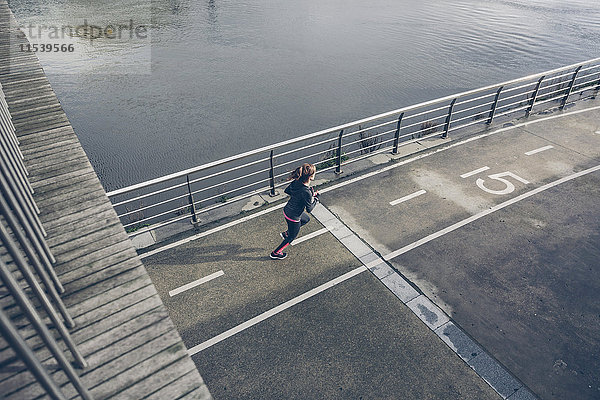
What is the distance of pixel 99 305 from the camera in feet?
13.2

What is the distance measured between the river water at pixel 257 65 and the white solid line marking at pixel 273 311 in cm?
1318

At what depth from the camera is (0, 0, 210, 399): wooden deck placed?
11.1ft

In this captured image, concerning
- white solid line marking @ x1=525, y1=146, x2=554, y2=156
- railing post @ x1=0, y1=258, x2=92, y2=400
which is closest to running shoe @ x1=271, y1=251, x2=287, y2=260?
railing post @ x1=0, y1=258, x2=92, y2=400

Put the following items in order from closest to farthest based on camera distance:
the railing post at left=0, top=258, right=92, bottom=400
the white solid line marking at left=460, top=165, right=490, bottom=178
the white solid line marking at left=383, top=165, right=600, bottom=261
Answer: the railing post at left=0, top=258, right=92, bottom=400 < the white solid line marking at left=383, top=165, right=600, bottom=261 < the white solid line marking at left=460, top=165, right=490, bottom=178

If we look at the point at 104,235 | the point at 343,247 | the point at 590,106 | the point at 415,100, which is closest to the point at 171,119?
the point at 415,100

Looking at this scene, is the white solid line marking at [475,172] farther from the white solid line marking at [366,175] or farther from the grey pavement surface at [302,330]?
the grey pavement surface at [302,330]

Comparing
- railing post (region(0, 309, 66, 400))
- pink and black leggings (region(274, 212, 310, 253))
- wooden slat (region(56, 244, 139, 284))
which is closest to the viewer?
railing post (region(0, 309, 66, 400))

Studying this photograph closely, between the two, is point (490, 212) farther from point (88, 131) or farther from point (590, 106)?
point (88, 131)

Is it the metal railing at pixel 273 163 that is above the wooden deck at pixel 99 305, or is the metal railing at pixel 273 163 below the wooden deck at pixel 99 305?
below

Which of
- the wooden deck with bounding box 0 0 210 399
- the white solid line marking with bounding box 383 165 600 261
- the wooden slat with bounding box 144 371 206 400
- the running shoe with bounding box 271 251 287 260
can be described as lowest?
the white solid line marking with bounding box 383 165 600 261

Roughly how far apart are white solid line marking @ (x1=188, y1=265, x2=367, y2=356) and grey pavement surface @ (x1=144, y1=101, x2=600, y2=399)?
0.05 metres

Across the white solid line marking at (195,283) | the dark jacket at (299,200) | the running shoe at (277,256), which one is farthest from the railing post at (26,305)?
the running shoe at (277,256)

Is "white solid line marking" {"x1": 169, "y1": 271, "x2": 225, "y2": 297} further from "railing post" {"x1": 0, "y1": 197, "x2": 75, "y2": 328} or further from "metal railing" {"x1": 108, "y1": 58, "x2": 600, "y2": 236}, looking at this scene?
"railing post" {"x1": 0, "y1": 197, "x2": 75, "y2": 328}

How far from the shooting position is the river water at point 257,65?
69.5ft
